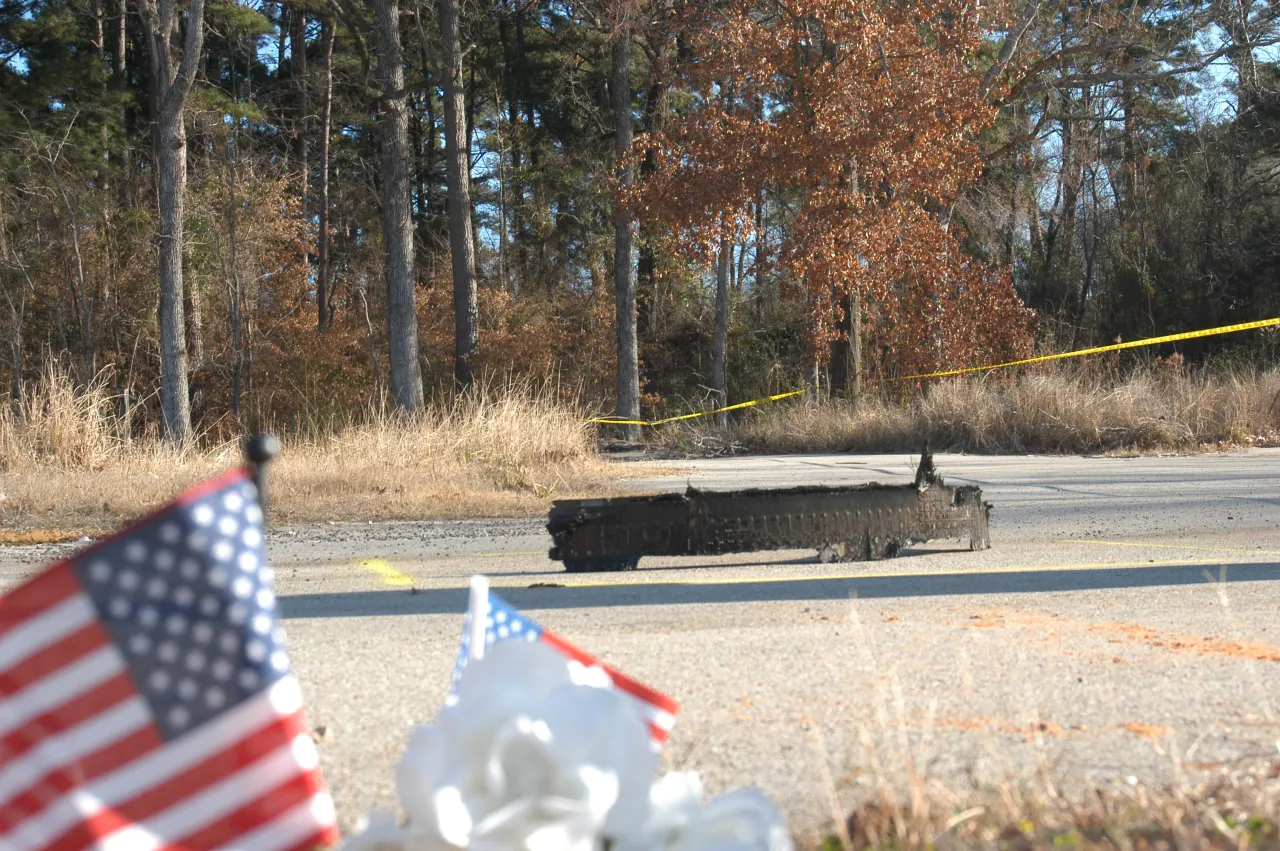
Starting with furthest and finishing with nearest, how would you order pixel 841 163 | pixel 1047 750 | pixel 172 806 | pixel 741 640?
pixel 841 163 < pixel 741 640 < pixel 1047 750 < pixel 172 806

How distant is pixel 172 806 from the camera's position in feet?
5.62

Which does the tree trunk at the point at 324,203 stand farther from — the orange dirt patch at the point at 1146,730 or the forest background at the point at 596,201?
the orange dirt patch at the point at 1146,730

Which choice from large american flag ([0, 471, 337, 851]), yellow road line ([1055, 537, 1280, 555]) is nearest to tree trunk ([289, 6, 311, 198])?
yellow road line ([1055, 537, 1280, 555])

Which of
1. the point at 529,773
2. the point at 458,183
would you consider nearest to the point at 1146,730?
the point at 529,773

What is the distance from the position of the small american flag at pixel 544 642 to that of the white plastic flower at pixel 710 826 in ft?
0.89

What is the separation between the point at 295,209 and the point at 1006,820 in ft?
124

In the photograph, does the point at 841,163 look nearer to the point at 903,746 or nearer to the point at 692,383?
the point at 692,383

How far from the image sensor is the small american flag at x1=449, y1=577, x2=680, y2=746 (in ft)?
7.57

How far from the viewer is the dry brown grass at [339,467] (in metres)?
10.8

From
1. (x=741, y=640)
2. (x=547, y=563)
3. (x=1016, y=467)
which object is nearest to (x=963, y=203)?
(x=1016, y=467)

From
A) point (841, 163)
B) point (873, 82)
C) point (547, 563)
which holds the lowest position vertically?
point (547, 563)

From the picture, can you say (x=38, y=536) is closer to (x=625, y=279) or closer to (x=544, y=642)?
(x=544, y=642)

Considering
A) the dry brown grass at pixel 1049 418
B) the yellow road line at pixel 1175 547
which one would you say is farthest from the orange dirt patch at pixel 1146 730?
the dry brown grass at pixel 1049 418

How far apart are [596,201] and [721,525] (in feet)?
117
